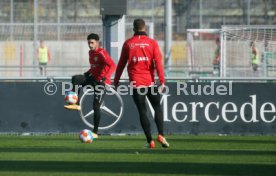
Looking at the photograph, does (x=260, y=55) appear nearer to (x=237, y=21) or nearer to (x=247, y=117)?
(x=237, y=21)

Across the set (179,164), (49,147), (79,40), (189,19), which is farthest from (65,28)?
(179,164)

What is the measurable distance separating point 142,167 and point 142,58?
3.17 m

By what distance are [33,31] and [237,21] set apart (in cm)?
915

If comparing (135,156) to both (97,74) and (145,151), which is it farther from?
(97,74)

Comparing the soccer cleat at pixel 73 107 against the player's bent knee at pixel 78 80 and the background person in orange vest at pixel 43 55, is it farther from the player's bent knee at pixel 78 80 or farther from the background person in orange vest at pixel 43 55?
the background person in orange vest at pixel 43 55

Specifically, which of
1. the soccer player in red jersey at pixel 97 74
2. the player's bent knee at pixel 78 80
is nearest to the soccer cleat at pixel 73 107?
the soccer player in red jersey at pixel 97 74

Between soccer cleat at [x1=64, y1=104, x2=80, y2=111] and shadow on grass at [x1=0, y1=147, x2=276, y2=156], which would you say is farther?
soccer cleat at [x1=64, y1=104, x2=80, y2=111]

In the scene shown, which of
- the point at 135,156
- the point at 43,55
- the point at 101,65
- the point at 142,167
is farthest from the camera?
the point at 43,55

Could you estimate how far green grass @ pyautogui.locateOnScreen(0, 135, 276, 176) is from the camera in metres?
12.1

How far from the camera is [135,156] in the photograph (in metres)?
14.3

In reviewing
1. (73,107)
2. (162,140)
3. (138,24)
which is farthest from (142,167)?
(73,107)

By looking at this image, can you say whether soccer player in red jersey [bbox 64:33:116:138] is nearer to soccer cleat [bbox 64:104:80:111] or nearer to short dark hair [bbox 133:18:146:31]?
soccer cleat [bbox 64:104:80:111]

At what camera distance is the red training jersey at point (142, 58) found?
1527cm

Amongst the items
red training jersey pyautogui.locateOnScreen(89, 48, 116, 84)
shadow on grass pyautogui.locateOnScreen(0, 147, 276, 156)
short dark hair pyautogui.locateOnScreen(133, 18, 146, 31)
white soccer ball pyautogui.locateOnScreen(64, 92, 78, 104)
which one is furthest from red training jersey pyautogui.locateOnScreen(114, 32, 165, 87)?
white soccer ball pyautogui.locateOnScreen(64, 92, 78, 104)
